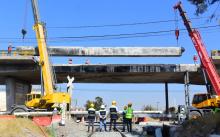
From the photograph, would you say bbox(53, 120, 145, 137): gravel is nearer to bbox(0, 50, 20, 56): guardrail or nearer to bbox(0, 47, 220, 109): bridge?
bbox(0, 47, 220, 109): bridge

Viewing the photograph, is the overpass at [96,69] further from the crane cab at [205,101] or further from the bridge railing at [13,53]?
the crane cab at [205,101]

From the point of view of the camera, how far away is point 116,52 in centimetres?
5547

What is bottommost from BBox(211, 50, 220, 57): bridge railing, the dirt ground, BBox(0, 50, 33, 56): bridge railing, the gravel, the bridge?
the gravel

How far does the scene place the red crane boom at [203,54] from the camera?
38781mm

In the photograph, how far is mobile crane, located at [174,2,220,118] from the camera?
3847 centimetres

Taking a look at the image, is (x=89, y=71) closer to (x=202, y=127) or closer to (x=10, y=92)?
(x=10, y=92)

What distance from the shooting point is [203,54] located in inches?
1602

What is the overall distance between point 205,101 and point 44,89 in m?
14.3

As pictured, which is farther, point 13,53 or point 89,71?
point 89,71

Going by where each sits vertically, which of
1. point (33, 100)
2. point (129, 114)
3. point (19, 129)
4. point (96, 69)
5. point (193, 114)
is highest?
point (96, 69)

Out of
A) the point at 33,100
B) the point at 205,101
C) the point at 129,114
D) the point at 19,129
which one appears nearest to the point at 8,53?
the point at 33,100

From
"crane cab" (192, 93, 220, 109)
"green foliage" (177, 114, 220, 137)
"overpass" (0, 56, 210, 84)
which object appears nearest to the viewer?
"green foliage" (177, 114, 220, 137)

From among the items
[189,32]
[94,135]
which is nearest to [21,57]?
[189,32]

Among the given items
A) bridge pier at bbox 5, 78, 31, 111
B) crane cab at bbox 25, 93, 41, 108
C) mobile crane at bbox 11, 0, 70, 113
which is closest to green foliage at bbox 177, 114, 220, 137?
mobile crane at bbox 11, 0, 70, 113
